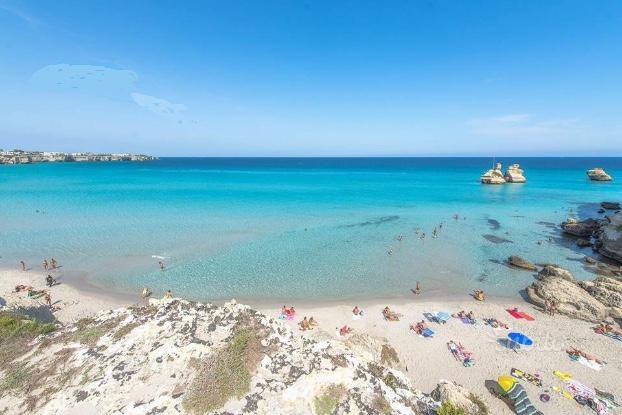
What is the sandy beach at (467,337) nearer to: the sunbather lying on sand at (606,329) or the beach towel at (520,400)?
the sunbather lying on sand at (606,329)

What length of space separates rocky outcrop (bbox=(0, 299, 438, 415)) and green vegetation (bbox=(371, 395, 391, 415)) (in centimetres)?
3

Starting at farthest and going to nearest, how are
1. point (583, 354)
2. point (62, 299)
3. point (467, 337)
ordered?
point (62, 299) < point (467, 337) < point (583, 354)

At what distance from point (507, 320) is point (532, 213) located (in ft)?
132

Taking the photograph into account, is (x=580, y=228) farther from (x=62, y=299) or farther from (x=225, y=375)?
(x=62, y=299)

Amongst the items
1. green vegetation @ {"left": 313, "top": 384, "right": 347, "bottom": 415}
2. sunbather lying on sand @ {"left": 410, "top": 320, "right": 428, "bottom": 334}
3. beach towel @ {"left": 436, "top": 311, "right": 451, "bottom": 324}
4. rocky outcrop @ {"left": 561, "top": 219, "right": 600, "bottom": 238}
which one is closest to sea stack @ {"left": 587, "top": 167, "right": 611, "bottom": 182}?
rocky outcrop @ {"left": 561, "top": 219, "right": 600, "bottom": 238}

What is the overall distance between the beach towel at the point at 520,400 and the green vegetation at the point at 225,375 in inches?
453

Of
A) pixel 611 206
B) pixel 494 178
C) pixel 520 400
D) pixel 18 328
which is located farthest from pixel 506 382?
pixel 494 178

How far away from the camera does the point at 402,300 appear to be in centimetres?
2189

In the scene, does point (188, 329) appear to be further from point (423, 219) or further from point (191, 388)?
point (423, 219)

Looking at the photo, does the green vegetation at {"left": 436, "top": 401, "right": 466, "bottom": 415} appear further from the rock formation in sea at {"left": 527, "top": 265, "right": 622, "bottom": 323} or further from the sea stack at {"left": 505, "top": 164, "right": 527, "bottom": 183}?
the sea stack at {"left": 505, "top": 164, "right": 527, "bottom": 183}

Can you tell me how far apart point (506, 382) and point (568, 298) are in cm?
1114

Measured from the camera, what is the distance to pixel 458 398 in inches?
413

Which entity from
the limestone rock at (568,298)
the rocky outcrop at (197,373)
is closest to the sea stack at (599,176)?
the limestone rock at (568,298)

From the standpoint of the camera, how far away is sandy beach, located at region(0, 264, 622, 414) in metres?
14.2
